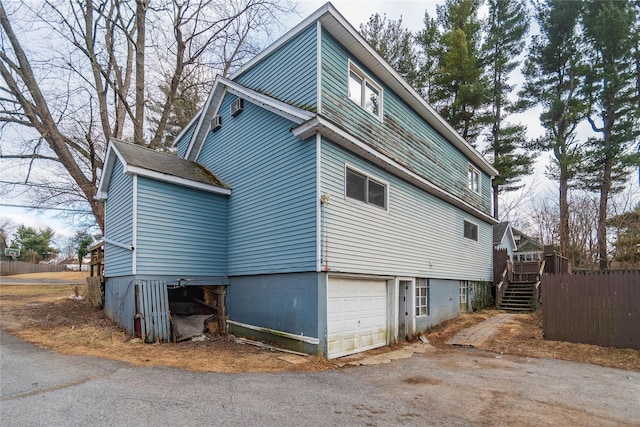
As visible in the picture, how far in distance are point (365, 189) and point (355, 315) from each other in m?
3.23

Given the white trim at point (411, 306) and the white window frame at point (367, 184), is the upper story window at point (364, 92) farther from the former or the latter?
the white trim at point (411, 306)

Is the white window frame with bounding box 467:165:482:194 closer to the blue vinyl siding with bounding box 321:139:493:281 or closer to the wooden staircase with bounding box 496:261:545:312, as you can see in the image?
the blue vinyl siding with bounding box 321:139:493:281

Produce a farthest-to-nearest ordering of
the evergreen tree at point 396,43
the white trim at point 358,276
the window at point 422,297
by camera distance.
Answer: the evergreen tree at point 396,43
the window at point 422,297
the white trim at point 358,276

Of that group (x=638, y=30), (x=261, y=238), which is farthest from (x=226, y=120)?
(x=638, y=30)

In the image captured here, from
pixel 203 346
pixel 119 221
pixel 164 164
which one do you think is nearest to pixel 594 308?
pixel 203 346

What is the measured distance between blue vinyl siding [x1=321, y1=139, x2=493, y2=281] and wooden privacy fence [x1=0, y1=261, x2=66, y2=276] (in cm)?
3948

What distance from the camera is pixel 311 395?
5.55 metres

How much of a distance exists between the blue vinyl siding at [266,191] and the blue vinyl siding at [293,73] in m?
0.63

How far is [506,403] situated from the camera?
5379 millimetres

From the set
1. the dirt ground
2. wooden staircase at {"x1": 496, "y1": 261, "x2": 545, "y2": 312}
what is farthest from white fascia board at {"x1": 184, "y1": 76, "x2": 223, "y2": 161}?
wooden staircase at {"x1": 496, "y1": 261, "x2": 545, "y2": 312}

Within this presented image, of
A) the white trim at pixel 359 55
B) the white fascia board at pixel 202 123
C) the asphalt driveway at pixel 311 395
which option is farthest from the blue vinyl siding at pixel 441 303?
the white fascia board at pixel 202 123

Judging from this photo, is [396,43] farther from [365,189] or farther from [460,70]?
[365,189]

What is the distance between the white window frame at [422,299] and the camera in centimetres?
1189

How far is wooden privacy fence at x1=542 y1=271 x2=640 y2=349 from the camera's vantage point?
29.7 ft
